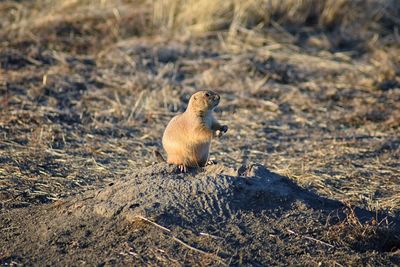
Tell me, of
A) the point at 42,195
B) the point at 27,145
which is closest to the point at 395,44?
the point at 27,145

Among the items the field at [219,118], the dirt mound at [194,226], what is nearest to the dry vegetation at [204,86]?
the field at [219,118]

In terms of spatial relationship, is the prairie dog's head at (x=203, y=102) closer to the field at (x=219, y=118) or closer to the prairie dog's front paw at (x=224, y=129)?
the prairie dog's front paw at (x=224, y=129)

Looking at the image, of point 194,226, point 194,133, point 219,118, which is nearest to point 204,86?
point 219,118

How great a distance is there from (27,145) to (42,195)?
150 cm

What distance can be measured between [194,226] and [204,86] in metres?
5.13

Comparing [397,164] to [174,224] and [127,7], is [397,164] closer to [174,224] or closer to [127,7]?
[174,224]

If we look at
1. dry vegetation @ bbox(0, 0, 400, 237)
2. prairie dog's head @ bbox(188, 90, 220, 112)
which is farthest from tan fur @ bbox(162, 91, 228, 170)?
dry vegetation @ bbox(0, 0, 400, 237)

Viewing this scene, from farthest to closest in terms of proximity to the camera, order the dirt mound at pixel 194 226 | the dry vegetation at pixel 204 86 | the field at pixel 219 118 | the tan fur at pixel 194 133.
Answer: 1. the dry vegetation at pixel 204 86
2. the tan fur at pixel 194 133
3. the field at pixel 219 118
4. the dirt mound at pixel 194 226

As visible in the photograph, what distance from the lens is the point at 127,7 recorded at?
12.4 metres

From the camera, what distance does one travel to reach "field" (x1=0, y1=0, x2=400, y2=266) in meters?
5.08

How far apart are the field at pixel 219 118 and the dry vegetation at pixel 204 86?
3 centimetres

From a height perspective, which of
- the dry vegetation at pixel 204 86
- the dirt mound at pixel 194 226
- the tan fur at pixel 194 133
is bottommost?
the dry vegetation at pixel 204 86

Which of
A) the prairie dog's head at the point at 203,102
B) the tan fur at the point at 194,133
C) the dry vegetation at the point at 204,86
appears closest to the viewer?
the tan fur at the point at 194,133

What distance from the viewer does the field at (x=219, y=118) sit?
508 centimetres
